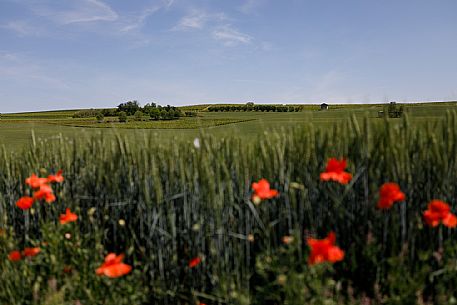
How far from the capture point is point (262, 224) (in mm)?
2705

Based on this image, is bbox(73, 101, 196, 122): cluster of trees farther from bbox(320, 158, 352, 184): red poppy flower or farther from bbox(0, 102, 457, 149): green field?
bbox(320, 158, 352, 184): red poppy flower

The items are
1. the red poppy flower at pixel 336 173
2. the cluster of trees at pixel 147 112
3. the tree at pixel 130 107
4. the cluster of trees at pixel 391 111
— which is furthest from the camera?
the tree at pixel 130 107

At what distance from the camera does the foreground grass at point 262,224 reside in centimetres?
248

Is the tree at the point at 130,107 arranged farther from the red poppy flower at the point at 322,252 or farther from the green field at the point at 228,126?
the red poppy flower at the point at 322,252

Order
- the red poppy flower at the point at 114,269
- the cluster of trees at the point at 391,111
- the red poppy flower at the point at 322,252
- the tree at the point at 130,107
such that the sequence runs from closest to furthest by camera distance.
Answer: the red poppy flower at the point at 322,252 < the red poppy flower at the point at 114,269 < the cluster of trees at the point at 391,111 < the tree at the point at 130,107

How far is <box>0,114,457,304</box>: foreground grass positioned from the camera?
2.48m

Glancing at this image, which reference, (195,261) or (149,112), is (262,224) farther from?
(149,112)

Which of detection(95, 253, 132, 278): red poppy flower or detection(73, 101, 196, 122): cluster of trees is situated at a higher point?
detection(73, 101, 196, 122): cluster of trees

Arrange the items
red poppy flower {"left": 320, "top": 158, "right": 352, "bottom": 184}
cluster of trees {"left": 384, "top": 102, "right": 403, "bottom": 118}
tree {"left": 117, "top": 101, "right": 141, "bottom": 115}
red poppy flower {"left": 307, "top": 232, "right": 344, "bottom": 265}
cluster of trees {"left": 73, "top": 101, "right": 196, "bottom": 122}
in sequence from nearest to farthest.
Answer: red poppy flower {"left": 307, "top": 232, "right": 344, "bottom": 265}, red poppy flower {"left": 320, "top": 158, "right": 352, "bottom": 184}, cluster of trees {"left": 384, "top": 102, "right": 403, "bottom": 118}, cluster of trees {"left": 73, "top": 101, "right": 196, "bottom": 122}, tree {"left": 117, "top": 101, "right": 141, "bottom": 115}

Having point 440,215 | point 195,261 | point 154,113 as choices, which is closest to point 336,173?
point 440,215

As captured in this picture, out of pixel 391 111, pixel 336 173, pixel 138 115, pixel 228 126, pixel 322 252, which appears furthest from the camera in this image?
pixel 138 115

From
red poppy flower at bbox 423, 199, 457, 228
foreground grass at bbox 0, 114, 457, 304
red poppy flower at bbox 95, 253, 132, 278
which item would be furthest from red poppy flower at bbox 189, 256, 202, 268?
red poppy flower at bbox 423, 199, 457, 228

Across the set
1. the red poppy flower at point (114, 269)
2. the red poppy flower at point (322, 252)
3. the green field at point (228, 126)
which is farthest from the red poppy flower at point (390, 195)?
the red poppy flower at point (114, 269)

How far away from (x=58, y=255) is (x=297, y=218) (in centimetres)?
152
